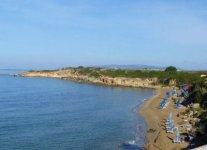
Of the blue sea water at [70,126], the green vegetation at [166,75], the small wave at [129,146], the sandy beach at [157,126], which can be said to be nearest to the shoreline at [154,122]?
the sandy beach at [157,126]

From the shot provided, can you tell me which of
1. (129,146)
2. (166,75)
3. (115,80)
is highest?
(166,75)

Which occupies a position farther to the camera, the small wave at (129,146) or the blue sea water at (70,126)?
the blue sea water at (70,126)

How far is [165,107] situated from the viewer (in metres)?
60.6

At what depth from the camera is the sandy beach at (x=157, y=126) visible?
35.5 metres

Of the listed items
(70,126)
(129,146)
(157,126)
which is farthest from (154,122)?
(129,146)

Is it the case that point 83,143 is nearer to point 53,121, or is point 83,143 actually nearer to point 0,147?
point 0,147

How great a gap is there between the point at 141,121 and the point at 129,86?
62.0m

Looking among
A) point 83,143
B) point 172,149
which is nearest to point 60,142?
point 83,143

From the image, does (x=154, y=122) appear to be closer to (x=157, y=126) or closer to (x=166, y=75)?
(x=157, y=126)

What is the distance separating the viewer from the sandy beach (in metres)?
35.5

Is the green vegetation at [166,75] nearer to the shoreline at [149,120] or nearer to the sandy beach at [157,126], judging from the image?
the shoreline at [149,120]

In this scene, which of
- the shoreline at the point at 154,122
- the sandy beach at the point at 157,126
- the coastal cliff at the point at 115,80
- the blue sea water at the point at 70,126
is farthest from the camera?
the coastal cliff at the point at 115,80

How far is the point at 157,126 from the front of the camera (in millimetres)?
45469

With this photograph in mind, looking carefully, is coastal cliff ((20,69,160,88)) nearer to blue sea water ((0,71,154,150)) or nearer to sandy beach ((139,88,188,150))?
sandy beach ((139,88,188,150))
